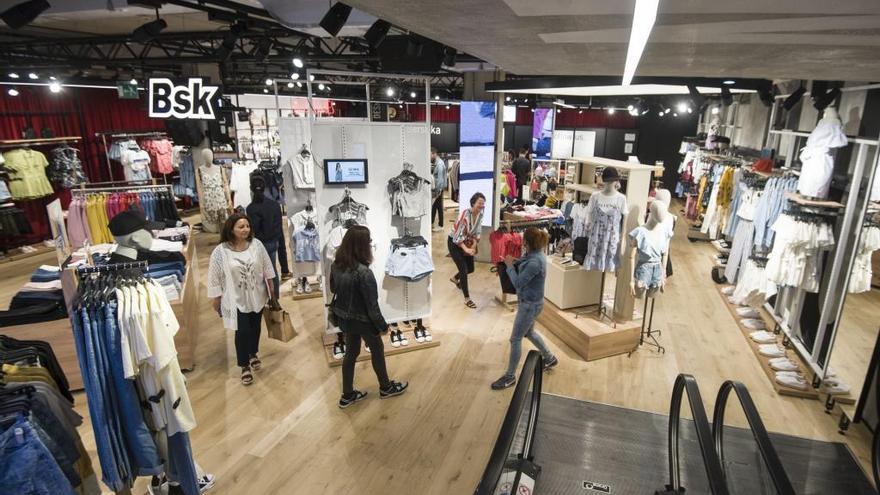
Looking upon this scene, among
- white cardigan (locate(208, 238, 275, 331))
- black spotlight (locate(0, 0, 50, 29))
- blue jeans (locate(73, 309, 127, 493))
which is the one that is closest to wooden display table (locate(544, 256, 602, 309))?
white cardigan (locate(208, 238, 275, 331))

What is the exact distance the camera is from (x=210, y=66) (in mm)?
10703

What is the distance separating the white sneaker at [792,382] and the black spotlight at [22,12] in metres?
7.60

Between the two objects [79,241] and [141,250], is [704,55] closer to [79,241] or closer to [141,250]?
[141,250]

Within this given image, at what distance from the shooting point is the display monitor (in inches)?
182

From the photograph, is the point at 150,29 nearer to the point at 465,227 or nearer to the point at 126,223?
the point at 126,223

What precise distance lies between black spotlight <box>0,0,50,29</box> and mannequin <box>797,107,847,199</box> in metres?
7.35

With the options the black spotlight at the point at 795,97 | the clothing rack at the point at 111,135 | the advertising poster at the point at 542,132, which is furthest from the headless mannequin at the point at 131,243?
the advertising poster at the point at 542,132

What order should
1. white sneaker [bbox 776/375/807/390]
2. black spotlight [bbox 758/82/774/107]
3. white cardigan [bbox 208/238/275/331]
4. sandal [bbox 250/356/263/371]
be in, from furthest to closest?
black spotlight [bbox 758/82/774/107] < sandal [bbox 250/356/263/371] < white sneaker [bbox 776/375/807/390] < white cardigan [bbox 208/238/275/331]

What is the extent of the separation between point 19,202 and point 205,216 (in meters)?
3.59

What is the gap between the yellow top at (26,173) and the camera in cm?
855

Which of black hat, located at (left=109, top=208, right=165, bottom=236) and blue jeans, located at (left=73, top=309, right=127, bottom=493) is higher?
black hat, located at (left=109, top=208, right=165, bottom=236)

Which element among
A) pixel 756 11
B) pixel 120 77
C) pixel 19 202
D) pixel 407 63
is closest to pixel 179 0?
pixel 407 63

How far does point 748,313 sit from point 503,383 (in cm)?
386

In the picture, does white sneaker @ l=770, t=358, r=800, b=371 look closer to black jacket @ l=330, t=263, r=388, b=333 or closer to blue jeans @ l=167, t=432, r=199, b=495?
black jacket @ l=330, t=263, r=388, b=333
